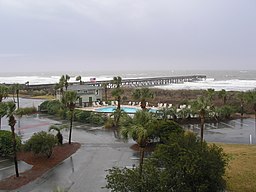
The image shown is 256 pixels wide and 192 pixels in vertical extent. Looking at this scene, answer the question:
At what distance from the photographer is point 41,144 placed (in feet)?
77.1

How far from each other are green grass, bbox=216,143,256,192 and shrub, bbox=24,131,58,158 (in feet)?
43.3

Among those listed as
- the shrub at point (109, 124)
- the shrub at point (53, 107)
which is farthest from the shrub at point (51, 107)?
the shrub at point (109, 124)

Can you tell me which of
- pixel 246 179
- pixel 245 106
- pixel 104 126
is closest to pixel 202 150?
pixel 246 179

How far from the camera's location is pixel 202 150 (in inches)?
561

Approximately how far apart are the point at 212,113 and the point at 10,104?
1148 inches

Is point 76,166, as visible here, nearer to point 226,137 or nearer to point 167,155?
point 167,155

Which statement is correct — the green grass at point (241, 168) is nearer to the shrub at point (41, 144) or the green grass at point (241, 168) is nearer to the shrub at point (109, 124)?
the shrub at point (41, 144)

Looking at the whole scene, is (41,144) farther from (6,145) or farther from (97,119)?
(97,119)

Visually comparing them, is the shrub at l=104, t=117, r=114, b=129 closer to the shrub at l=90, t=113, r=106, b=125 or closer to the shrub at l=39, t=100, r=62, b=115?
the shrub at l=90, t=113, r=106, b=125

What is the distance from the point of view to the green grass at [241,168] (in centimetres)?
1772

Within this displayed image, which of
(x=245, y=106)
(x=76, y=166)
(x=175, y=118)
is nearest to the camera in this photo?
(x=76, y=166)

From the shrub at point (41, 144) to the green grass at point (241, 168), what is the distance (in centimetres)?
1319

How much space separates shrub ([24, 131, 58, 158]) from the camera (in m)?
23.5

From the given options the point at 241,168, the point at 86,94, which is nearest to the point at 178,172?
the point at 241,168
